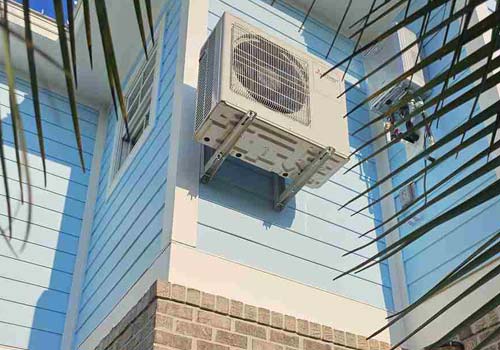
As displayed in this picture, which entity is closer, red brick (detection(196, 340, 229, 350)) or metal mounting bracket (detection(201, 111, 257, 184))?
red brick (detection(196, 340, 229, 350))

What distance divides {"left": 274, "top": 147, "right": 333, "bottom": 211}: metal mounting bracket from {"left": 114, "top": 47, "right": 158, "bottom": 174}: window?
1216mm

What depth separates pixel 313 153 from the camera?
341 cm

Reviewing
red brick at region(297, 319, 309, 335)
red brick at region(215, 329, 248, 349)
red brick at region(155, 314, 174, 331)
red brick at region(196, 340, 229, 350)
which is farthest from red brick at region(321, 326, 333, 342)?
red brick at region(155, 314, 174, 331)

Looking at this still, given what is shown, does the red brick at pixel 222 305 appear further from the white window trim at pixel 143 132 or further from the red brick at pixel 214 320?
the white window trim at pixel 143 132

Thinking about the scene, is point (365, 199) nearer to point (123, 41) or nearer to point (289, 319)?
point (289, 319)

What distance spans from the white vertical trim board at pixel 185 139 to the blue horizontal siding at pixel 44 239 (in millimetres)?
951

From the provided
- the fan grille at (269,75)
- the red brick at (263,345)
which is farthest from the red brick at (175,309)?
the fan grille at (269,75)

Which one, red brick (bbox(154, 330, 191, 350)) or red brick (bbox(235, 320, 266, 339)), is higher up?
red brick (bbox(235, 320, 266, 339))

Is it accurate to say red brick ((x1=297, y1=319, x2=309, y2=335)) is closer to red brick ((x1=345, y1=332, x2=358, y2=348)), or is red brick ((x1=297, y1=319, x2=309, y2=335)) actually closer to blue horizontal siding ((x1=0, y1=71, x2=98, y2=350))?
red brick ((x1=345, y1=332, x2=358, y2=348))

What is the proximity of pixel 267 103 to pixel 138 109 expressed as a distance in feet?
5.78

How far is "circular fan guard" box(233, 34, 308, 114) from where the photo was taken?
3.29 m

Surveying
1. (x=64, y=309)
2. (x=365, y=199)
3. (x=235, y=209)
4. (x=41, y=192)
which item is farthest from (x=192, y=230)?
(x=41, y=192)

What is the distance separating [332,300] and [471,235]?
2.69 feet

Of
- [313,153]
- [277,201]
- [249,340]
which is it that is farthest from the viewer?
[277,201]
